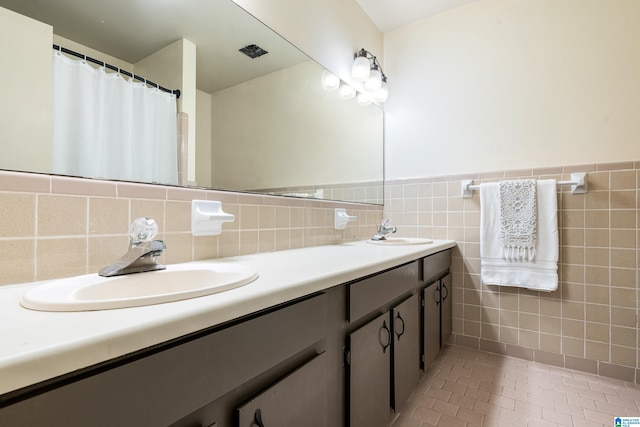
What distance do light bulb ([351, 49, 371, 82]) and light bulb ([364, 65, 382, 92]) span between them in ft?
0.27

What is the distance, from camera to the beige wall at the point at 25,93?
71cm

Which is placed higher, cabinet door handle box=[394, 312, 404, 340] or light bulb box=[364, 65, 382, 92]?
light bulb box=[364, 65, 382, 92]

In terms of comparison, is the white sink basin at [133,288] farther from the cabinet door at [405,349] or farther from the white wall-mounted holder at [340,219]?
the white wall-mounted holder at [340,219]

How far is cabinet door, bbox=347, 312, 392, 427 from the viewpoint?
93 cm

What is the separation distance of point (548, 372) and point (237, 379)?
6.49 ft

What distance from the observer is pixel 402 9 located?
2.16 m

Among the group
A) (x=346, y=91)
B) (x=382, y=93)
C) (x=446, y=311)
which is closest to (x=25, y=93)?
(x=346, y=91)

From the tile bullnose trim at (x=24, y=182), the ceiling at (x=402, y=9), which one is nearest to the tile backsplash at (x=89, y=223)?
the tile bullnose trim at (x=24, y=182)

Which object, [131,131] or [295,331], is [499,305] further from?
[131,131]

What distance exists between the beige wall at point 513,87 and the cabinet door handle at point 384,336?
1.39 metres

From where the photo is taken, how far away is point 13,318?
0.44 metres

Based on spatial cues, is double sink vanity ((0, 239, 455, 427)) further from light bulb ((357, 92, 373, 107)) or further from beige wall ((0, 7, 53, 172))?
light bulb ((357, 92, 373, 107))

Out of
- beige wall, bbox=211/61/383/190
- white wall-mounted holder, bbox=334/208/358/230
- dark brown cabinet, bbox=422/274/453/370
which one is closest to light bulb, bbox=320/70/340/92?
beige wall, bbox=211/61/383/190

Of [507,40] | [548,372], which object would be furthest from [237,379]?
[507,40]
